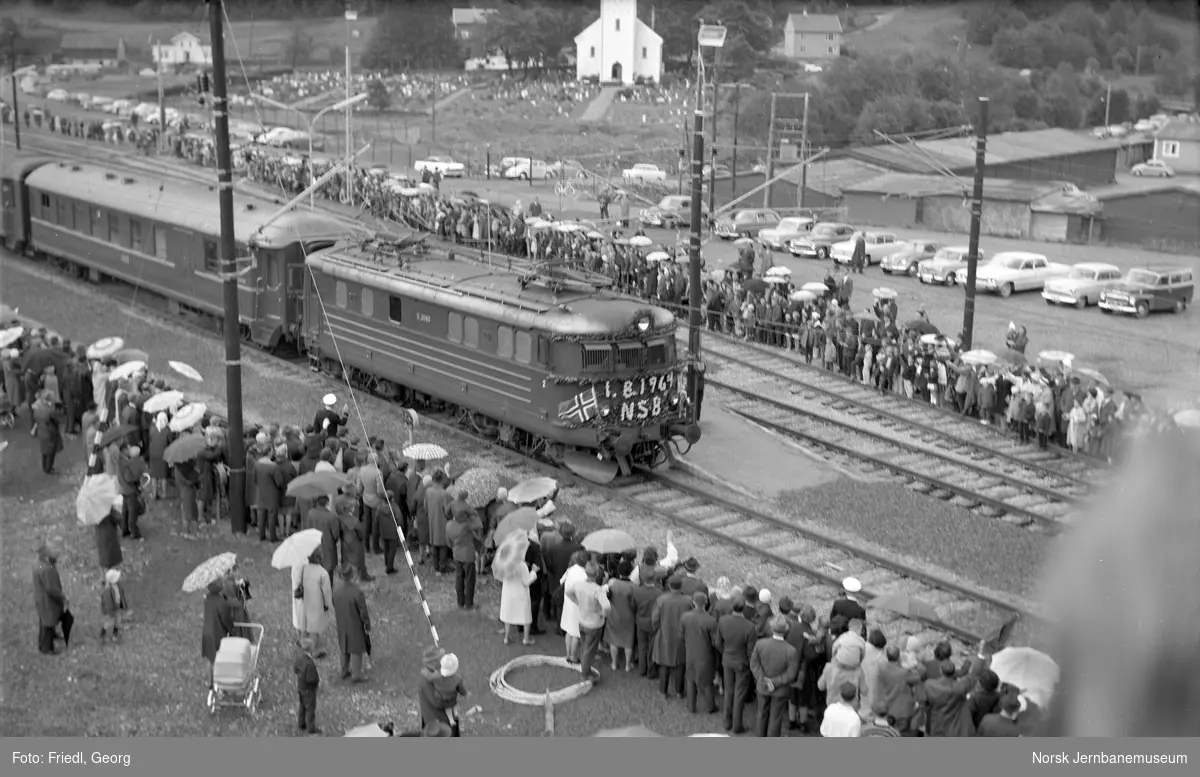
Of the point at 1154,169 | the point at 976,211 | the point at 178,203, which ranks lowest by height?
the point at 1154,169

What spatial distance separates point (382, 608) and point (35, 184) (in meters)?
30.1

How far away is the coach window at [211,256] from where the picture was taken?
1366 inches

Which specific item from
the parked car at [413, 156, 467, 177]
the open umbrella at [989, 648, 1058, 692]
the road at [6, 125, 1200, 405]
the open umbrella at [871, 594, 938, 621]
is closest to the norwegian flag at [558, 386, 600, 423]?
the open umbrella at [871, 594, 938, 621]

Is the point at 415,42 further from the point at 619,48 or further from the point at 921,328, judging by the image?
the point at 921,328

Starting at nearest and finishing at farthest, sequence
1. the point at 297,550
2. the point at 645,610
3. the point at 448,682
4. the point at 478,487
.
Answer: the point at 448,682 → the point at 645,610 → the point at 297,550 → the point at 478,487

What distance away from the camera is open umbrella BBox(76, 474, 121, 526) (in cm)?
1934

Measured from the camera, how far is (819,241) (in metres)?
52.9

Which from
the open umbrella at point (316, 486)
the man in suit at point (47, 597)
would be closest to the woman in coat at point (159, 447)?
the open umbrella at point (316, 486)

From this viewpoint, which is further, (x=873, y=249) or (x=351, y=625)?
(x=873, y=249)

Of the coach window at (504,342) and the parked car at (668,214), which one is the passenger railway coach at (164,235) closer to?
the coach window at (504,342)

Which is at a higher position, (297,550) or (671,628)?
(297,550)

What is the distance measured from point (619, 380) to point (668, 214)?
32933 mm

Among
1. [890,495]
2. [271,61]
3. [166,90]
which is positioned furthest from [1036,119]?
[890,495]

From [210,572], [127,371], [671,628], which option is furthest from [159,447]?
[671,628]
